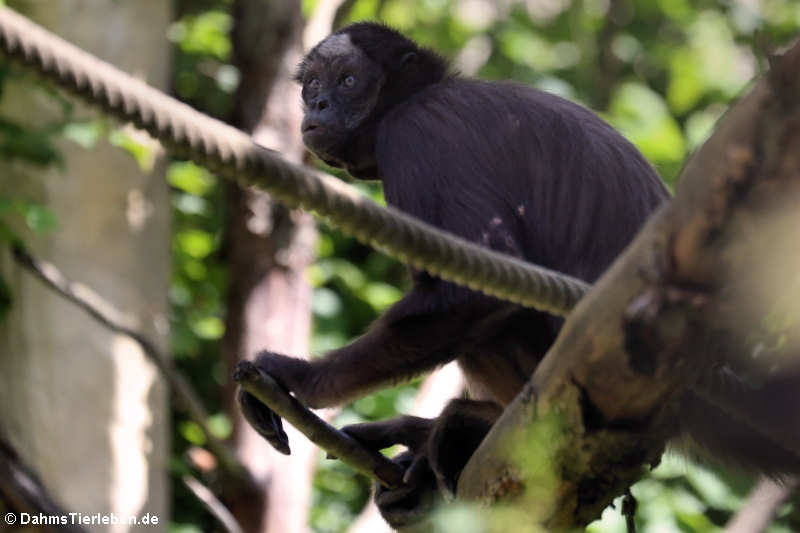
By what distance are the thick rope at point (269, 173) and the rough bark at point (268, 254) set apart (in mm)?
4525

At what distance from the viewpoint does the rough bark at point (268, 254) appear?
7.70 metres

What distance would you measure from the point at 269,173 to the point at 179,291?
6844 mm

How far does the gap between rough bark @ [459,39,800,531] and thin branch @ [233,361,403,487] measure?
895 mm

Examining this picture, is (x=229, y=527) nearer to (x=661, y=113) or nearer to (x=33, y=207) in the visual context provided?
(x=33, y=207)

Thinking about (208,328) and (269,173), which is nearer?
(269,173)

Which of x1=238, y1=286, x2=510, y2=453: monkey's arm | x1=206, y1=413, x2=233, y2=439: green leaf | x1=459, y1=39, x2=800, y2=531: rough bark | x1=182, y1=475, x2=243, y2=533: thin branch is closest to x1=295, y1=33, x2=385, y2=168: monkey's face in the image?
x1=238, y1=286, x2=510, y2=453: monkey's arm

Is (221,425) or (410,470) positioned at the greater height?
(410,470)

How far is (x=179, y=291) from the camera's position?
9.42 meters

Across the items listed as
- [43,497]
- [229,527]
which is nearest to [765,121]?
[229,527]

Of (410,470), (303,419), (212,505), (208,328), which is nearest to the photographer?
(303,419)

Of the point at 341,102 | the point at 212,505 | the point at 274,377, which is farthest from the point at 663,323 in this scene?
the point at 212,505

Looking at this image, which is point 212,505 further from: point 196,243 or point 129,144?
point 196,243

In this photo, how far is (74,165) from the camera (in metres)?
7.35

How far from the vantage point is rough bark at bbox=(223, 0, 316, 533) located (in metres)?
7.70
